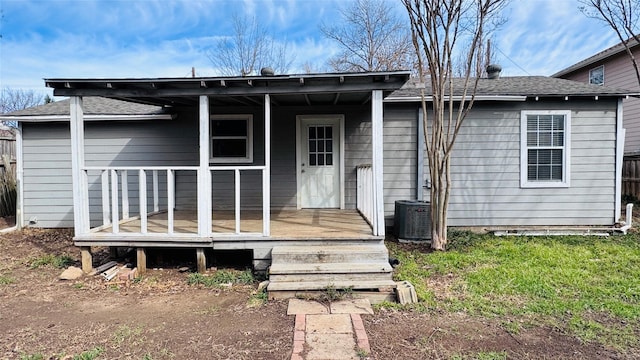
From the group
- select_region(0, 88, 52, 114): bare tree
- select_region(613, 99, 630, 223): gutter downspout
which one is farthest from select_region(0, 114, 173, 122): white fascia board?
select_region(0, 88, 52, 114): bare tree

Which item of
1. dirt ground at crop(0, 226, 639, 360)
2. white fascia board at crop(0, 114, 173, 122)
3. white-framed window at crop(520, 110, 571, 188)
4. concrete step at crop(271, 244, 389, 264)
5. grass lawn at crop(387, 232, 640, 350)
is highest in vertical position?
white fascia board at crop(0, 114, 173, 122)

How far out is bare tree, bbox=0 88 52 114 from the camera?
27.3 meters

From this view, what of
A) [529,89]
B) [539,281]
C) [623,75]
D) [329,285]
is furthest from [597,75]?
[329,285]

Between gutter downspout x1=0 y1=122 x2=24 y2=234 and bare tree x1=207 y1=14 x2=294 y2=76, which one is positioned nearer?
gutter downspout x1=0 y1=122 x2=24 y2=234

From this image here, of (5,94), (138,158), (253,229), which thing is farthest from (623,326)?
(5,94)

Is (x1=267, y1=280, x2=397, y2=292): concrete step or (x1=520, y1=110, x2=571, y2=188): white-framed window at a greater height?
(x1=520, y1=110, x2=571, y2=188): white-framed window

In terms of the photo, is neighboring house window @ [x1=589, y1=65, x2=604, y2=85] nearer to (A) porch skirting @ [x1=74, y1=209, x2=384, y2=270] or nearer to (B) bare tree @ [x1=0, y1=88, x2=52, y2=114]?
(A) porch skirting @ [x1=74, y1=209, x2=384, y2=270]

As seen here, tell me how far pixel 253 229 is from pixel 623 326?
4.08 m

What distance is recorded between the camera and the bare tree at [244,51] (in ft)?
55.1

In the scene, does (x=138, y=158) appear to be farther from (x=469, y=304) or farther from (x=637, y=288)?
(x=637, y=288)

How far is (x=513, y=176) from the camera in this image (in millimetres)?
6871

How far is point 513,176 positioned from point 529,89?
1671 millimetres

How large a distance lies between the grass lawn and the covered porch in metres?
0.96

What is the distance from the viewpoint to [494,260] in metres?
5.09
